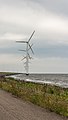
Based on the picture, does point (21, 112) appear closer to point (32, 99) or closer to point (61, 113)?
point (61, 113)

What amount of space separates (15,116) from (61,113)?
259cm

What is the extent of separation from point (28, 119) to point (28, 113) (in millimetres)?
2119

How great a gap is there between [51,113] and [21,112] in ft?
4.92

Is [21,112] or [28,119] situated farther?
[21,112]

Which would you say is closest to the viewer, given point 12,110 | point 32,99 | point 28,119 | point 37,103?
point 28,119

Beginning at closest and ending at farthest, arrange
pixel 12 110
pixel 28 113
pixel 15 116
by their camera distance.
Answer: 1. pixel 15 116
2. pixel 28 113
3. pixel 12 110

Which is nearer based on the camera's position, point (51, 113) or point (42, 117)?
point (42, 117)

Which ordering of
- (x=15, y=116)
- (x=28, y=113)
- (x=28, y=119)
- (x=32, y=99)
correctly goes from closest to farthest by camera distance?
(x=28, y=119) < (x=15, y=116) < (x=28, y=113) < (x=32, y=99)

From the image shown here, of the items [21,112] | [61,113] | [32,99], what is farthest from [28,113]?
[32,99]

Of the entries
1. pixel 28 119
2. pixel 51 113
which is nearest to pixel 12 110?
pixel 51 113

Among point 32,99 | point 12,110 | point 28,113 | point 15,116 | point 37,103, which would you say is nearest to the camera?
point 15,116

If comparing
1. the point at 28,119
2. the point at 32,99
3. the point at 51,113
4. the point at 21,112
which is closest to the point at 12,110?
the point at 21,112

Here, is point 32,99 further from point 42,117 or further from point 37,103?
point 42,117

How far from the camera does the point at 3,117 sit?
50.5 ft
